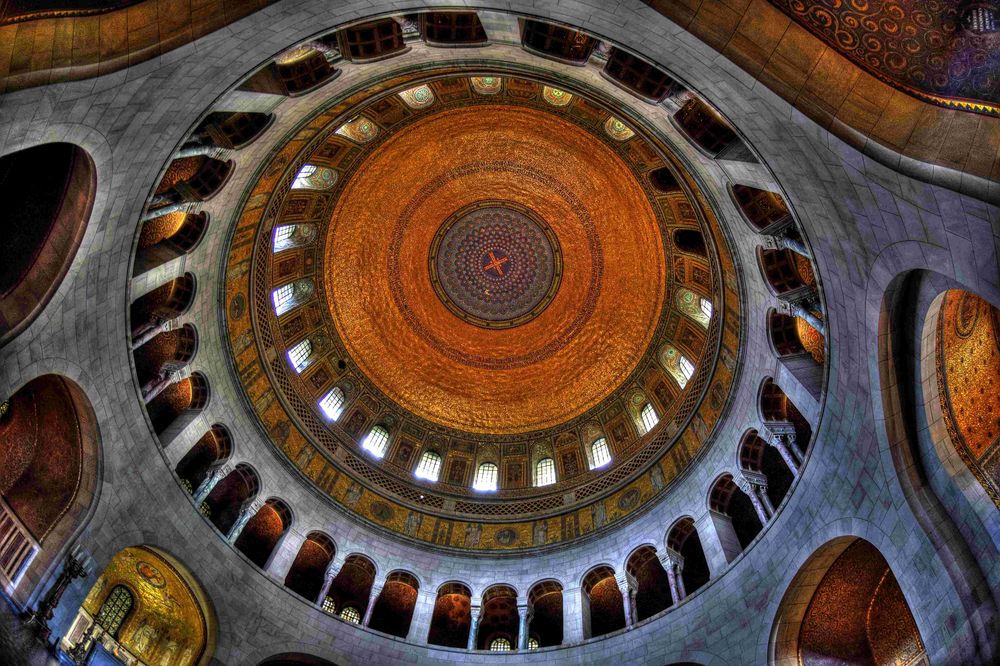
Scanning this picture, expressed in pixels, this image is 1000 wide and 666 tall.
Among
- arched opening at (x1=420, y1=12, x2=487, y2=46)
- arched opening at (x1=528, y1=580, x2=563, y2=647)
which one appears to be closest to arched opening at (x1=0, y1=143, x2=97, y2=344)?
arched opening at (x1=420, y1=12, x2=487, y2=46)

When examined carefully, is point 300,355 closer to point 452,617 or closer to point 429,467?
point 429,467

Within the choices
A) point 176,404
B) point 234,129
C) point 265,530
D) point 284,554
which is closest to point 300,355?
point 176,404

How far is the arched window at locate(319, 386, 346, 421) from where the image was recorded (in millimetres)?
24081

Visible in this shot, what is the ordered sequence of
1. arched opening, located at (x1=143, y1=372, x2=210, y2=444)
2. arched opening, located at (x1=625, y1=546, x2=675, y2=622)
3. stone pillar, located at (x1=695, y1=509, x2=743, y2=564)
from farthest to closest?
arched opening, located at (x1=625, y1=546, x2=675, y2=622)
arched opening, located at (x1=143, y1=372, x2=210, y2=444)
stone pillar, located at (x1=695, y1=509, x2=743, y2=564)

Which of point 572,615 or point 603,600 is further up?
point 603,600

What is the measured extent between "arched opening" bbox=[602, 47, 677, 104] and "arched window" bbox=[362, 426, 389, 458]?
16.0 meters

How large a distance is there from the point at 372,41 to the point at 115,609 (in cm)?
1525

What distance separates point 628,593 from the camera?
18922 millimetres

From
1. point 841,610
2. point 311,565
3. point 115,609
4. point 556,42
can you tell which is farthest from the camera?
point 311,565

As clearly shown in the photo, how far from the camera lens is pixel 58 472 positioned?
14.5 metres

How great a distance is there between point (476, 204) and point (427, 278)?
3.81 metres

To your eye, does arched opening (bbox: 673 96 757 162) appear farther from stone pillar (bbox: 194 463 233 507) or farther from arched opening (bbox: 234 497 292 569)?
arched opening (bbox: 234 497 292 569)

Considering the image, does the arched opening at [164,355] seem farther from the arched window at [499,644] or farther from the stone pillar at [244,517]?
the arched window at [499,644]

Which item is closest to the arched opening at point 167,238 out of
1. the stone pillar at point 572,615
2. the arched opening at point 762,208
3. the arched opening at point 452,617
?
the arched opening at point 452,617
